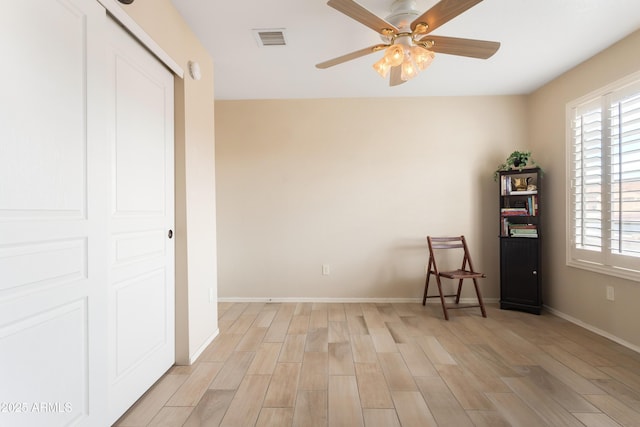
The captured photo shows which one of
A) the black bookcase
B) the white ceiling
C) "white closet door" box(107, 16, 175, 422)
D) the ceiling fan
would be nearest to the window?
the black bookcase

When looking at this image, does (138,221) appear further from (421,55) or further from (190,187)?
(421,55)

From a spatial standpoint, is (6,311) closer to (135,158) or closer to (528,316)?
(135,158)

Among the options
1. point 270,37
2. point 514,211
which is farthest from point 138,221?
point 514,211

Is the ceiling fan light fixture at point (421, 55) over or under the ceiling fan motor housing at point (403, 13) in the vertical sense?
under

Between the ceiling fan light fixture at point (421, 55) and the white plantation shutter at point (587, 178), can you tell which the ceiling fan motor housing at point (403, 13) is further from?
the white plantation shutter at point (587, 178)

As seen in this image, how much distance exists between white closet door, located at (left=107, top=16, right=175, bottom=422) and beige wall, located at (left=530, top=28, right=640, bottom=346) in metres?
3.44

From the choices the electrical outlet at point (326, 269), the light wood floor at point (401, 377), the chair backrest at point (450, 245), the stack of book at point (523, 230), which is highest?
the stack of book at point (523, 230)

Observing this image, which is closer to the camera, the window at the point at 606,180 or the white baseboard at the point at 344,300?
the window at the point at 606,180

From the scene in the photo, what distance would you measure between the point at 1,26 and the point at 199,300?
1.83 meters

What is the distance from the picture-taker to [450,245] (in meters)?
3.27

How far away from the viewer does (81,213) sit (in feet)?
4.09

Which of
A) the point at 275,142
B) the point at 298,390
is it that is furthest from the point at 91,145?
the point at 275,142

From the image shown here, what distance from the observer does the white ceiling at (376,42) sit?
1954mm

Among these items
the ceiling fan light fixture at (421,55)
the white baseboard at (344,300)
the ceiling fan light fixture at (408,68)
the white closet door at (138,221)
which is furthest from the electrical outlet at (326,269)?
the ceiling fan light fixture at (421,55)
